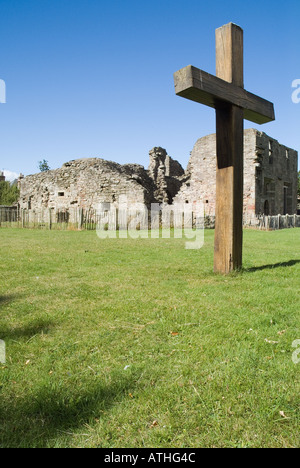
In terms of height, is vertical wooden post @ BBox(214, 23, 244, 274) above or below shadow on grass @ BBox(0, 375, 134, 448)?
above

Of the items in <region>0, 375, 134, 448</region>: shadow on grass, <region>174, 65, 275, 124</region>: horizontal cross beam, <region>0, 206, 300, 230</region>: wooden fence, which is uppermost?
<region>174, 65, 275, 124</region>: horizontal cross beam

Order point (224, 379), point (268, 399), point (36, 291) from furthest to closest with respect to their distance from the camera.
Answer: point (36, 291) → point (224, 379) → point (268, 399)

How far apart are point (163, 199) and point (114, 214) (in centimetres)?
829

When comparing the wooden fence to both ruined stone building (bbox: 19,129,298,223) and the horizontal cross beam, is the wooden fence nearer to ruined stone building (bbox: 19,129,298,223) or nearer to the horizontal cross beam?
ruined stone building (bbox: 19,129,298,223)

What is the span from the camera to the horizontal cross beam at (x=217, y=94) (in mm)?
4391

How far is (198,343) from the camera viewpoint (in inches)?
103

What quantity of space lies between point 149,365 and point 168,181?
27295 mm

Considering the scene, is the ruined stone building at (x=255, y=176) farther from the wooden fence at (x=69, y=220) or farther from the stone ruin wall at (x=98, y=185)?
the stone ruin wall at (x=98, y=185)

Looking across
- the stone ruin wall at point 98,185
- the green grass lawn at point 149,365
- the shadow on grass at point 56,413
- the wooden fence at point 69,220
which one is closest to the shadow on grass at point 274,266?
the green grass lawn at point 149,365

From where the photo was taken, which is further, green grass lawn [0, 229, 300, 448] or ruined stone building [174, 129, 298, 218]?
ruined stone building [174, 129, 298, 218]

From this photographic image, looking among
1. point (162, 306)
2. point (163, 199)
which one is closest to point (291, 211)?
point (163, 199)

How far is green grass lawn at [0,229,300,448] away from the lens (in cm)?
163

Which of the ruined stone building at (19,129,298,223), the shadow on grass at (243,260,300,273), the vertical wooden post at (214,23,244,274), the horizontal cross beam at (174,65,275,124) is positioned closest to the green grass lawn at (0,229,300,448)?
the vertical wooden post at (214,23,244,274)

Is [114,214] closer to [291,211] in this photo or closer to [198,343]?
[198,343]
